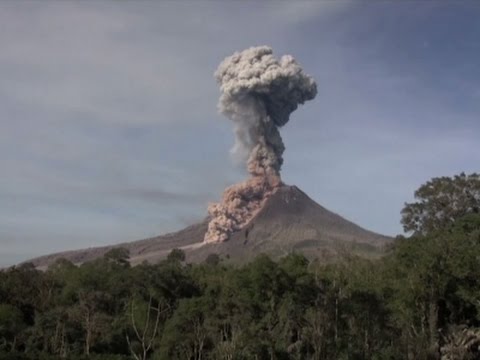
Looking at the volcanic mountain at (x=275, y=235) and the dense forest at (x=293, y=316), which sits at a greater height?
the volcanic mountain at (x=275, y=235)

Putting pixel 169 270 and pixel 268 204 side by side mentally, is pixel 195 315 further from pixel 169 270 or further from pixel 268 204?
pixel 268 204

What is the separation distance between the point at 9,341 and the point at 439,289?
1886 cm

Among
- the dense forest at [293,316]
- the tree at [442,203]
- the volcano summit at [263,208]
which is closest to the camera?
the dense forest at [293,316]

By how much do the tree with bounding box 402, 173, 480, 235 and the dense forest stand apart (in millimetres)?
8546

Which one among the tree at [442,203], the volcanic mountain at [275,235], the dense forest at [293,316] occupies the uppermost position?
the volcanic mountain at [275,235]

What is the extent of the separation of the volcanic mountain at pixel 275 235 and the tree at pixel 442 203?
57.2 metres

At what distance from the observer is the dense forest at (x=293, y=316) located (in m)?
29.9

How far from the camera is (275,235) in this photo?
12394cm

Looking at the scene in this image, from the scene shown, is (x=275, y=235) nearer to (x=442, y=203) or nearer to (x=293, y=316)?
(x=442, y=203)

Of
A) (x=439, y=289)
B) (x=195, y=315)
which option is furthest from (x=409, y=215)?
(x=195, y=315)

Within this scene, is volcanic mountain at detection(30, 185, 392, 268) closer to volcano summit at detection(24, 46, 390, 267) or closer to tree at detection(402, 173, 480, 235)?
volcano summit at detection(24, 46, 390, 267)

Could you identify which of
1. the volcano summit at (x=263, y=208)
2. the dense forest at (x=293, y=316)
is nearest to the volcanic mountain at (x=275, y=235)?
the volcano summit at (x=263, y=208)

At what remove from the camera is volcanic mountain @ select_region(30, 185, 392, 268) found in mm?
116688

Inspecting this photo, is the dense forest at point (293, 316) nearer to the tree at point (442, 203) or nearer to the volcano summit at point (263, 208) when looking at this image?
the tree at point (442, 203)
